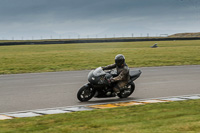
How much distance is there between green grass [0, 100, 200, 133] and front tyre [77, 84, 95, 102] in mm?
1659

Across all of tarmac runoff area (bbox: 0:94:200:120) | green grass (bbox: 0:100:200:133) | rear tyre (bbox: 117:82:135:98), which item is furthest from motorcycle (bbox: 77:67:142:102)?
green grass (bbox: 0:100:200:133)

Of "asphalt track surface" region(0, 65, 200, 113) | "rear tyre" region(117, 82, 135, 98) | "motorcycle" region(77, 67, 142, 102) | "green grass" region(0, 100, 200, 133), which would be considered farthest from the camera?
"rear tyre" region(117, 82, 135, 98)

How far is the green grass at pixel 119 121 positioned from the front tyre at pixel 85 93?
1659mm

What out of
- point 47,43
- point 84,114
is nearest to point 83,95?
point 84,114

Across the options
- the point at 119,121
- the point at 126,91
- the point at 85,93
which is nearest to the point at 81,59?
the point at 126,91

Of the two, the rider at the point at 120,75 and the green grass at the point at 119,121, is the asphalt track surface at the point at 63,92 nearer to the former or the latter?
the rider at the point at 120,75

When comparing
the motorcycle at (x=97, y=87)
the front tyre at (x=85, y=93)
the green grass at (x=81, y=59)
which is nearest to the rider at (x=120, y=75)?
the motorcycle at (x=97, y=87)

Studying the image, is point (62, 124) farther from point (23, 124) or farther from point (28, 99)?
point (28, 99)

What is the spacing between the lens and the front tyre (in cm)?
1123

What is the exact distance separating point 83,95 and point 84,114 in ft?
7.42

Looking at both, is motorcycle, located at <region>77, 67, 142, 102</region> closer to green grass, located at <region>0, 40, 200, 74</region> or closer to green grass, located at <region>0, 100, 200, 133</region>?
green grass, located at <region>0, 100, 200, 133</region>

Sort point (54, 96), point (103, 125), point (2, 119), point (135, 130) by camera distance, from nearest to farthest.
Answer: point (135, 130)
point (103, 125)
point (2, 119)
point (54, 96)

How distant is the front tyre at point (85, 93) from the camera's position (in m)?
11.2

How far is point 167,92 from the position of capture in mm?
13172
